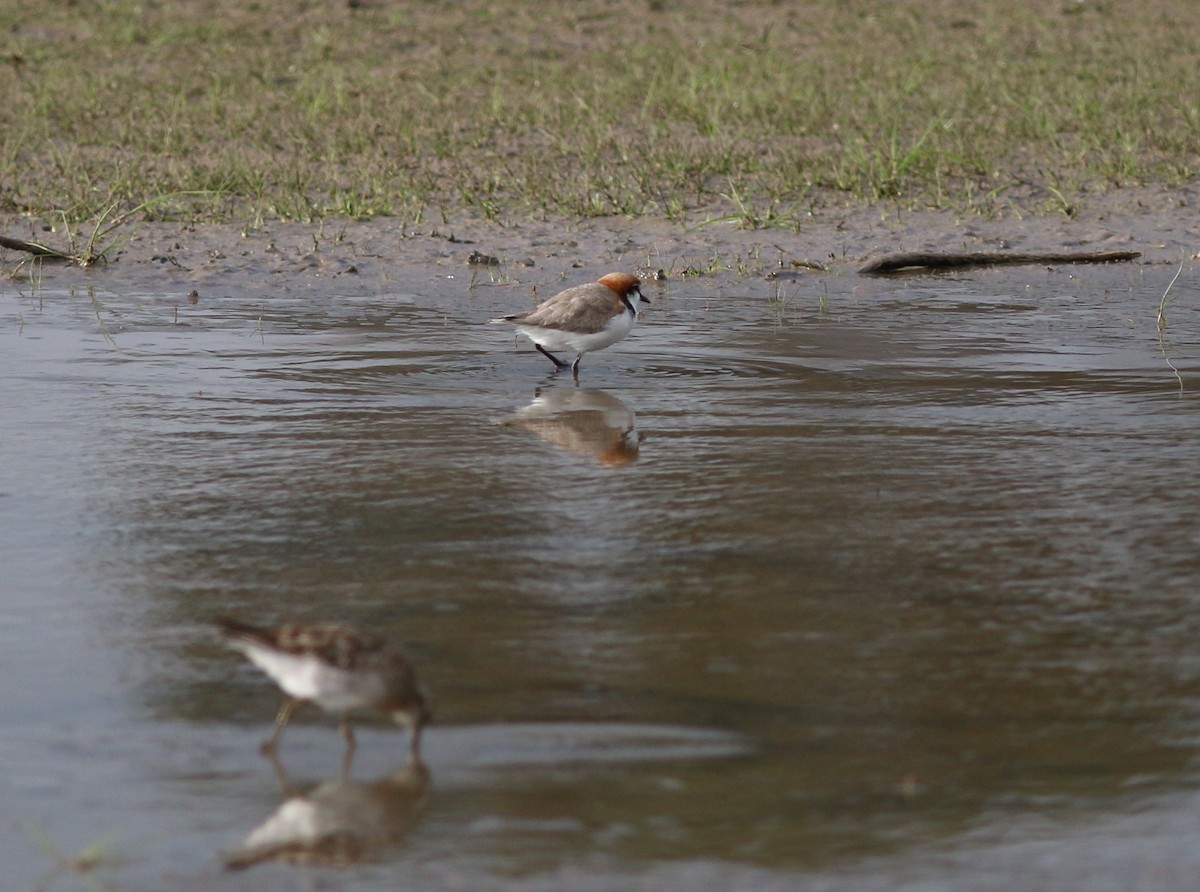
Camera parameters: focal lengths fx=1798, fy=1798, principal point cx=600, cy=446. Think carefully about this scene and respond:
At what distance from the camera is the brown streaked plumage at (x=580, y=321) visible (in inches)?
347

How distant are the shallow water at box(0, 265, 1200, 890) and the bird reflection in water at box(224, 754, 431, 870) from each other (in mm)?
14

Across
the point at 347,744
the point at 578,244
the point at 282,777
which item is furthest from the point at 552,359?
the point at 282,777

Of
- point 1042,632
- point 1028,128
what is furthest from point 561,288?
point 1042,632

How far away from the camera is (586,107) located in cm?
1557

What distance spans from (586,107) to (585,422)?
8199 millimetres

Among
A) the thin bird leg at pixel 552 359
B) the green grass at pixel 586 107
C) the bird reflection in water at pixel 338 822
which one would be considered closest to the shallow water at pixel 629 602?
the bird reflection in water at pixel 338 822

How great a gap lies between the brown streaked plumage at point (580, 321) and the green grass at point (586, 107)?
138 inches

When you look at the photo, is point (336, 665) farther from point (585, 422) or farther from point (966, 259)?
point (966, 259)

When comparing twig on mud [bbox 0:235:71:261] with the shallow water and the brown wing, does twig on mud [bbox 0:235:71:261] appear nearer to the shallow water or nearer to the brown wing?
the shallow water

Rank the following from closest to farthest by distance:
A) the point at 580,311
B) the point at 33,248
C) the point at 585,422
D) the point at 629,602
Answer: the point at 629,602 < the point at 585,422 < the point at 580,311 < the point at 33,248

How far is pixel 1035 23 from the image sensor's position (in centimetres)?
2083

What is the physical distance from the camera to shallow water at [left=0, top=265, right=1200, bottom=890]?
150 inches

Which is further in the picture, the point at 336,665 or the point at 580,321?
the point at 580,321

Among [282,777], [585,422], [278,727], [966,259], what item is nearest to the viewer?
[282,777]
